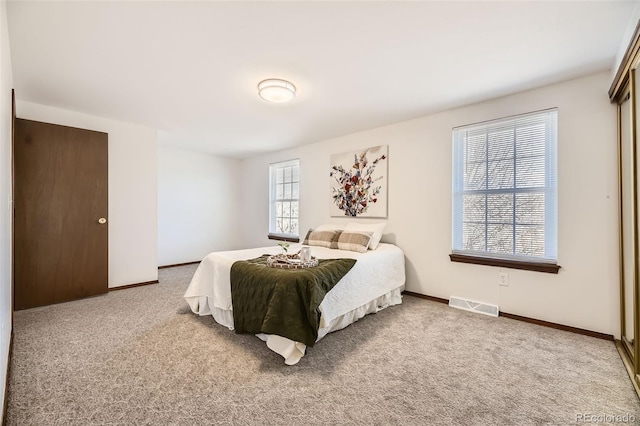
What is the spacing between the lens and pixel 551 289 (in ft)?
8.55

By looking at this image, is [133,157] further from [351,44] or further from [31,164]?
[351,44]

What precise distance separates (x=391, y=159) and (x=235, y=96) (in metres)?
2.12

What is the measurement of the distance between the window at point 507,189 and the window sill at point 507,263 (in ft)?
0.16

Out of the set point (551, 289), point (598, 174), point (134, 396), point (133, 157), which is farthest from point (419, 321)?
point (133, 157)

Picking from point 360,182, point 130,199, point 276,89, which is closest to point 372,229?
point 360,182

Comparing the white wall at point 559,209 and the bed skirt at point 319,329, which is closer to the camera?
the bed skirt at point 319,329

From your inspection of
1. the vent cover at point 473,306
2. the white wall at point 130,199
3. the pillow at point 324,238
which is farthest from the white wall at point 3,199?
the vent cover at point 473,306

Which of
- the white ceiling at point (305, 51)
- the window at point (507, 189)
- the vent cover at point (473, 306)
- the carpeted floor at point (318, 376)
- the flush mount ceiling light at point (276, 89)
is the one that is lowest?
the carpeted floor at point (318, 376)

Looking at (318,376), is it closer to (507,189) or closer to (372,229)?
(372,229)

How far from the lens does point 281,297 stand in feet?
6.68

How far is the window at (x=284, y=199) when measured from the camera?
5.12 meters

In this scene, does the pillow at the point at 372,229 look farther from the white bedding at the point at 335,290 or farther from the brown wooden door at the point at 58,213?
the brown wooden door at the point at 58,213

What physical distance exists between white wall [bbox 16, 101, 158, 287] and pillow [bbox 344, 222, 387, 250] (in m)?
2.92

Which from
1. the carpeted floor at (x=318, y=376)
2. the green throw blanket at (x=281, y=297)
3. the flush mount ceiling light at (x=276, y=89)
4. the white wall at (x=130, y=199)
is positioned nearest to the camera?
the carpeted floor at (x=318, y=376)
